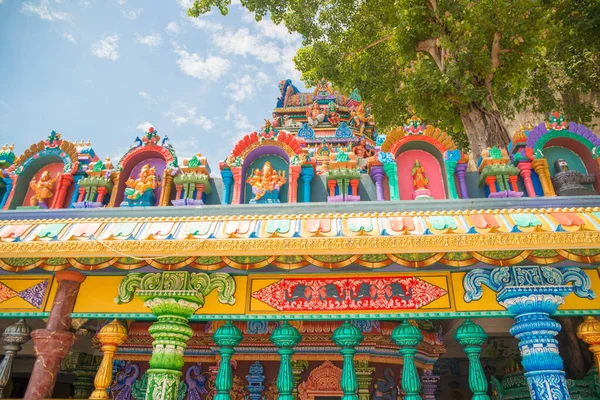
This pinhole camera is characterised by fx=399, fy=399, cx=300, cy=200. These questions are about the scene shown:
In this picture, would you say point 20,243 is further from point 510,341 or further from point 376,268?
point 510,341

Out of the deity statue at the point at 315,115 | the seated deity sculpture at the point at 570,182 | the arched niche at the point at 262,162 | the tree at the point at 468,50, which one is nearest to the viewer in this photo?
the seated deity sculpture at the point at 570,182

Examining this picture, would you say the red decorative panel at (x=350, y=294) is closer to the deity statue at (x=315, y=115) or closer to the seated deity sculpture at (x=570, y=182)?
the seated deity sculpture at (x=570, y=182)

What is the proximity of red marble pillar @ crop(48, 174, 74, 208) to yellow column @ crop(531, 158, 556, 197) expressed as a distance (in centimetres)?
803

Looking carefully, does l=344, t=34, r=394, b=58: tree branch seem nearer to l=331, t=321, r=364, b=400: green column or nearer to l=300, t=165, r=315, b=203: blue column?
l=300, t=165, r=315, b=203: blue column

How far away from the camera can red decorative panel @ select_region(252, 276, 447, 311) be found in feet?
16.6

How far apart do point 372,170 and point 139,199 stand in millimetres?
3968

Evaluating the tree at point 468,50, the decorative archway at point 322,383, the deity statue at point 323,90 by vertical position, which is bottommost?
the decorative archway at point 322,383

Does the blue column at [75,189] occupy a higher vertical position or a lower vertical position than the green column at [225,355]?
Answer: higher

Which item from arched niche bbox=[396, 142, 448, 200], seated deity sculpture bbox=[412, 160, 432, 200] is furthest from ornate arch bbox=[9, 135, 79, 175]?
seated deity sculpture bbox=[412, 160, 432, 200]

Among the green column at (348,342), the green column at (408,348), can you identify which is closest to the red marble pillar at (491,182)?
the green column at (408,348)

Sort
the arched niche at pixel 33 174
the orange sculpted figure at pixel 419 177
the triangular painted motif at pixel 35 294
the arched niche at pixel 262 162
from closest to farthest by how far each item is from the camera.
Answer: the triangular painted motif at pixel 35 294 < the orange sculpted figure at pixel 419 177 < the arched niche at pixel 262 162 < the arched niche at pixel 33 174

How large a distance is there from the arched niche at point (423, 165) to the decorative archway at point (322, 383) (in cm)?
332

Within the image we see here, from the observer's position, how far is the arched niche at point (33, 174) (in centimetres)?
706

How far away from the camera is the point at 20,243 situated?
186 inches
